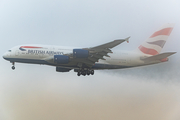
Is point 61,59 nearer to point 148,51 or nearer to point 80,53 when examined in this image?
point 80,53

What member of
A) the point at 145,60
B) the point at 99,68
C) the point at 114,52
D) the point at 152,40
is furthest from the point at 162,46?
the point at 99,68

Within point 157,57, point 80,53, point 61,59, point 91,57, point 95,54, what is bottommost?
point 61,59

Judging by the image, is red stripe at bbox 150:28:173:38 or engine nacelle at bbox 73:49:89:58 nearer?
engine nacelle at bbox 73:49:89:58

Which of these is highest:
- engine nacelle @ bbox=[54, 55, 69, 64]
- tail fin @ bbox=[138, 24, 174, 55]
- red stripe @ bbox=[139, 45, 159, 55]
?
tail fin @ bbox=[138, 24, 174, 55]

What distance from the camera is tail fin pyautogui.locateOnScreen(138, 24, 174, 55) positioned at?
30.8 metres

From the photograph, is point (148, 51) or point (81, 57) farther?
point (148, 51)

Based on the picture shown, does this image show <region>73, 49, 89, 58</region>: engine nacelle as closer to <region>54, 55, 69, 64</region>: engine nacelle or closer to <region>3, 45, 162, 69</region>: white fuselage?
<region>54, 55, 69, 64</region>: engine nacelle

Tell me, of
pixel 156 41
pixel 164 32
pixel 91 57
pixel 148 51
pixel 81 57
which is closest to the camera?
pixel 81 57

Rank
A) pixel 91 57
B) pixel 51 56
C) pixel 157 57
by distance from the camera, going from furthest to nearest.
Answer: pixel 51 56 → pixel 91 57 → pixel 157 57

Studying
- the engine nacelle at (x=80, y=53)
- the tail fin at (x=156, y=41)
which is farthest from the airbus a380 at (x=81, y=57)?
the tail fin at (x=156, y=41)

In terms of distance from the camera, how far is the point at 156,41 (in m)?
31.6

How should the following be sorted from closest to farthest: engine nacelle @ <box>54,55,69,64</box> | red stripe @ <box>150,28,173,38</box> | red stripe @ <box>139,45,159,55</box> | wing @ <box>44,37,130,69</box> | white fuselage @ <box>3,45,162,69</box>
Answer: wing @ <box>44,37,130,69</box> < engine nacelle @ <box>54,55,69,64</box> < white fuselage @ <box>3,45,162,69</box> < red stripe @ <box>139,45,159,55</box> < red stripe @ <box>150,28,173,38</box>

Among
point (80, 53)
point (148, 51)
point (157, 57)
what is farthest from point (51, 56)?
point (157, 57)

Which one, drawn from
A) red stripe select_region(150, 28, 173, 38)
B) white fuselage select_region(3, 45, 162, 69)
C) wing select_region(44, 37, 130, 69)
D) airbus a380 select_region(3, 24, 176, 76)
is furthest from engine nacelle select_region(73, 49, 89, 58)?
red stripe select_region(150, 28, 173, 38)
